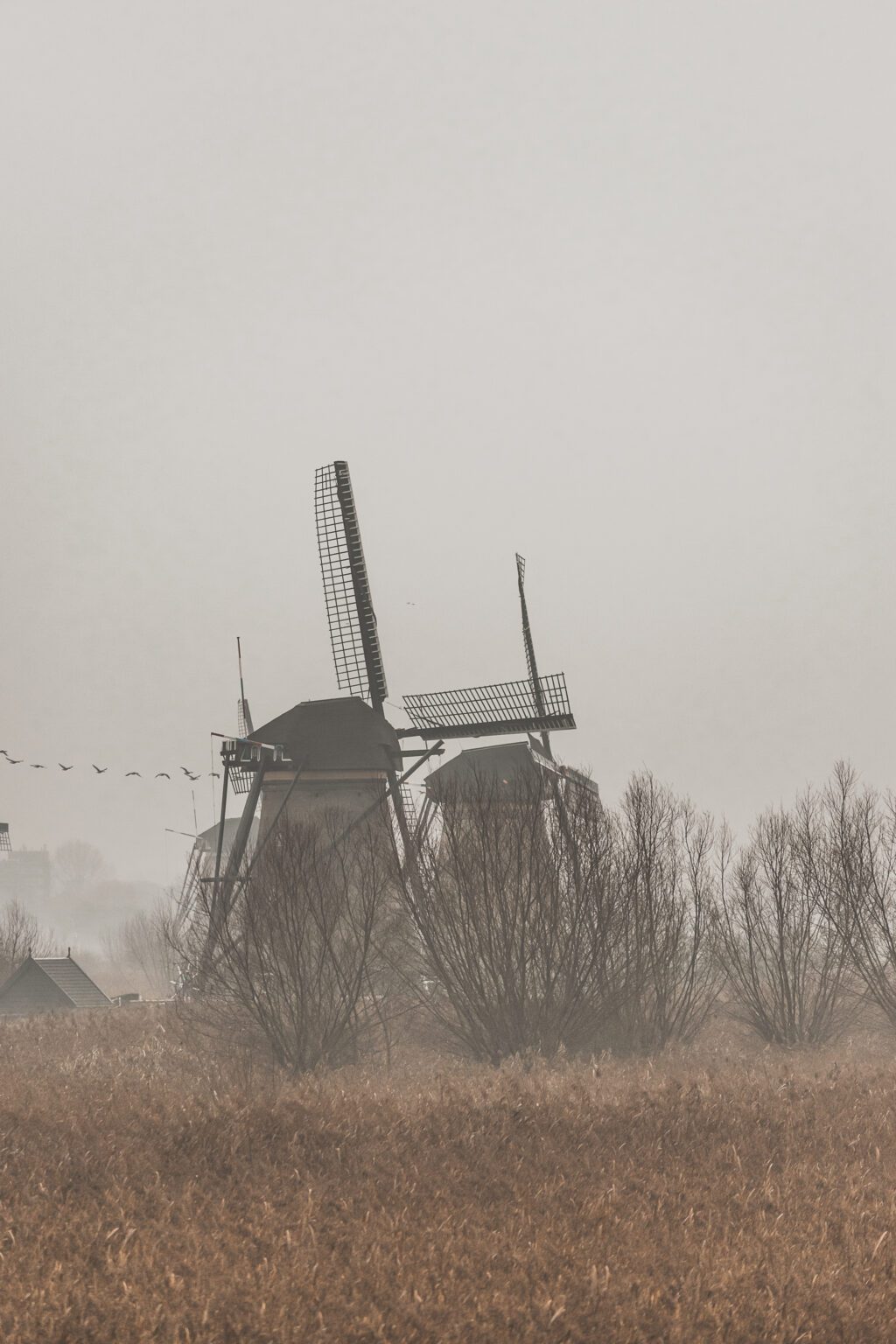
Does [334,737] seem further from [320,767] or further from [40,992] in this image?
[40,992]

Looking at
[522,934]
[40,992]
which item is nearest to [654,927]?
[522,934]

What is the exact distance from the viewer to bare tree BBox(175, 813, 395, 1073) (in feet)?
70.6

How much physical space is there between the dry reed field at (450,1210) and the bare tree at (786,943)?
8.89 metres

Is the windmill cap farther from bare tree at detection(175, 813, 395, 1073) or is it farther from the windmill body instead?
bare tree at detection(175, 813, 395, 1073)

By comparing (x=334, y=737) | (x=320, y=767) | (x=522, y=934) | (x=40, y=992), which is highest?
(x=334, y=737)

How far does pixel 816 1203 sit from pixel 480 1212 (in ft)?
11.2

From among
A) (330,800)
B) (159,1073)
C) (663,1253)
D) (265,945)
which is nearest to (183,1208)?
(663,1253)

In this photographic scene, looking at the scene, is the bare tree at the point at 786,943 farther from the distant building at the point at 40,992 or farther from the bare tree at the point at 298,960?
the distant building at the point at 40,992

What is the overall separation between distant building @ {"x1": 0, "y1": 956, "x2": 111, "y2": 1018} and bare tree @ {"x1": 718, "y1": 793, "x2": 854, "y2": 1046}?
24.0m

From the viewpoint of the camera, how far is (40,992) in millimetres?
43000

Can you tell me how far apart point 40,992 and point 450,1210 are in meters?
35.7

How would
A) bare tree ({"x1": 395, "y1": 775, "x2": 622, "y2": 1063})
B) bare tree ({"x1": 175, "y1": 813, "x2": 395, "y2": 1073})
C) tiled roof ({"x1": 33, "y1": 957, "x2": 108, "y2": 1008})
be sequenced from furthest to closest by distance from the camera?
tiled roof ({"x1": 33, "y1": 957, "x2": 108, "y2": 1008}), bare tree ({"x1": 395, "y1": 775, "x2": 622, "y2": 1063}), bare tree ({"x1": 175, "y1": 813, "x2": 395, "y2": 1073})

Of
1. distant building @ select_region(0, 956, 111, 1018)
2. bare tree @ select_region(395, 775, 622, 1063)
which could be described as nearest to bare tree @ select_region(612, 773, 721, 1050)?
bare tree @ select_region(395, 775, 622, 1063)

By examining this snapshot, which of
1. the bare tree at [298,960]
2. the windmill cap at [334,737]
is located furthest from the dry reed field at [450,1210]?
the windmill cap at [334,737]
